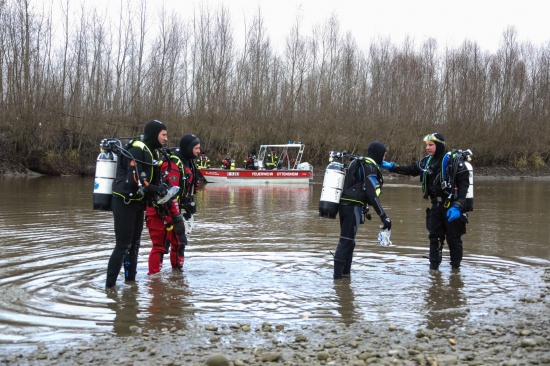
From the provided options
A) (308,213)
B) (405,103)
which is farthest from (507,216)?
(405,103)

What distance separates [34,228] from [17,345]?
23.2 feet

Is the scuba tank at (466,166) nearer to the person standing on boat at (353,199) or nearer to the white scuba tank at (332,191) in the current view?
the person standing on boat at (353,199)

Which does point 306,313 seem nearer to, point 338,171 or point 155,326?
point 155,326

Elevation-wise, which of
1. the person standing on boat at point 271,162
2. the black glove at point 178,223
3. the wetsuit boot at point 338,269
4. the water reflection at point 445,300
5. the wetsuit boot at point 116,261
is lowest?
the water reflection at point 445,300

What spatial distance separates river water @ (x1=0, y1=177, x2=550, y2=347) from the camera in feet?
17.0

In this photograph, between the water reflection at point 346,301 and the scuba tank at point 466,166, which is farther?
the scuba tank at point 466,166

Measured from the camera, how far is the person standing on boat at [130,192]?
19.5 feet

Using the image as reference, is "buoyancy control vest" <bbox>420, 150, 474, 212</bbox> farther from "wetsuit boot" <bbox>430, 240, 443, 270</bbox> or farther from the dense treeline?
the dense treeline

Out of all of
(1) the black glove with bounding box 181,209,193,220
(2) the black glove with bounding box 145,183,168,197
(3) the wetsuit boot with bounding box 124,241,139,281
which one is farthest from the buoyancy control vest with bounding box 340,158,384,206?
(3) the wetsuit boot with bounding box 124,241,139,281

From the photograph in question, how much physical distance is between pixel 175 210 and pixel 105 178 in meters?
0.84

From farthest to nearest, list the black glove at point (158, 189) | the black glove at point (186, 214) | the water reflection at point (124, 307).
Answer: the black glove at point (186, 214), the black glove at point (158, 189), the water reflection at point (124, 307)

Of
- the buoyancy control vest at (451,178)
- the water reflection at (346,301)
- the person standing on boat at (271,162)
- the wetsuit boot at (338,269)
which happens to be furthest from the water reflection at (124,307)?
the person standing on boat at (271,162)

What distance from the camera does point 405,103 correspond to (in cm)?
4994

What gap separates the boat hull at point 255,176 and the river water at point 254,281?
57.6 ft
